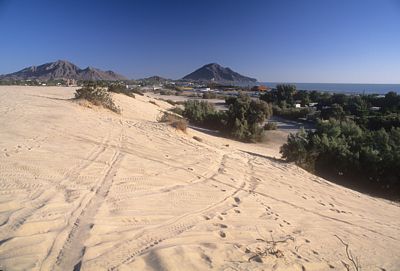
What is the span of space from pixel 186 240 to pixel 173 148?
5531 mm

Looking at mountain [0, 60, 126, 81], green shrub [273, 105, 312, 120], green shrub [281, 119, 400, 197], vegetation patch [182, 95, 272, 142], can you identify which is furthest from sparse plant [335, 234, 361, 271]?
mountain [0, 60, 126, 81]

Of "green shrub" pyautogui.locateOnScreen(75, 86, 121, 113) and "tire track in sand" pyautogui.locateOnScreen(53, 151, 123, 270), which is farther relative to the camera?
"green shrub" pyautogui.locateOnScreen(75, 86, 121, 113)

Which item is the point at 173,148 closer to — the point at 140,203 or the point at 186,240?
the point at 140,203

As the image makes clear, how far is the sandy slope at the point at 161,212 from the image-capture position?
3773 mm

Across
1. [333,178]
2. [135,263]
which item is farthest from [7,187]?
[333,178]

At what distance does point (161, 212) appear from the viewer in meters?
4.99

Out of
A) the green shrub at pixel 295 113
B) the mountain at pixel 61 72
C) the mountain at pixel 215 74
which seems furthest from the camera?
the mountain at pixel 215 74

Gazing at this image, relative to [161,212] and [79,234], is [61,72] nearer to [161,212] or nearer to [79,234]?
[161,212]

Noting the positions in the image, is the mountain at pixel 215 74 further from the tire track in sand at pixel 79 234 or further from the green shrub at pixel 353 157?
the tire track in sand at pixel 79 234

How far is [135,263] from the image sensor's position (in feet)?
11.7

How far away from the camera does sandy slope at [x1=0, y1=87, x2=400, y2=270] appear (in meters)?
3.77

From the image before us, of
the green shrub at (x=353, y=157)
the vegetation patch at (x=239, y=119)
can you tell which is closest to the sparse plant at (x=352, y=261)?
the green shrub at (x=353, y=157)

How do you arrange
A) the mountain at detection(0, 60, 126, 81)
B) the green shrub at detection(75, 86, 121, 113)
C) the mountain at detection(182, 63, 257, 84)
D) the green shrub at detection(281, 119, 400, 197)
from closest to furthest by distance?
the green shrub at detection(281, 119, 400, 197)
the green shrub at detection(75, 86, 121, 113)
the mountain at detection(0, 60, 126, 81)
the mountain at detection(182, 63, 257, 84)

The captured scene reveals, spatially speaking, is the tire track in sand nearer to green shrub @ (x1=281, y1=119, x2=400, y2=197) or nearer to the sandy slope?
the sandy slope
